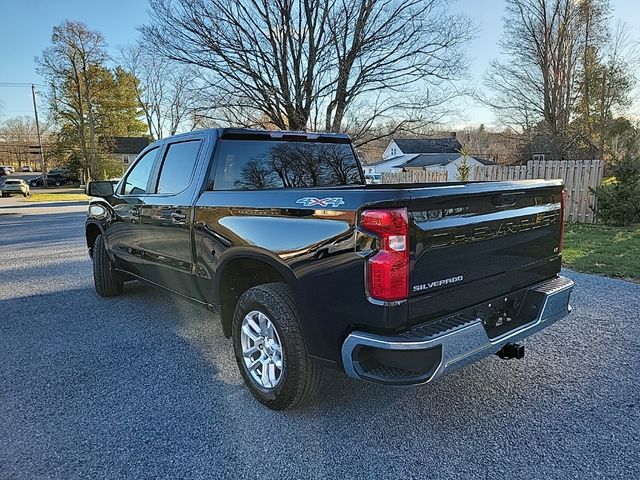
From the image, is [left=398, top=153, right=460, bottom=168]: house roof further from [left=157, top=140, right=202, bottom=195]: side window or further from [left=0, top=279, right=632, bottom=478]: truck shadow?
[left=0, top=279, right=632, bottom=478]: truck shadow

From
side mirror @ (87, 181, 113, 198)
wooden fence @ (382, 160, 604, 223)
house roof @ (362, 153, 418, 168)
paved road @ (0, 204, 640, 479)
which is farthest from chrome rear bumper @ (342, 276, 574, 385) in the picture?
house roof @ (362, 153, 418, 168)

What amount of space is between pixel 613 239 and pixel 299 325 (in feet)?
29.0

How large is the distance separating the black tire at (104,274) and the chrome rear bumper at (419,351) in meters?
4.20

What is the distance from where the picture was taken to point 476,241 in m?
2.58

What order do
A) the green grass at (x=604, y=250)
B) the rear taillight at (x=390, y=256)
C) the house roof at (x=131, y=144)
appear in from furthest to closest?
the house roof at (x=131, y=144)
the green grass at (x=604, y=250)
the rear taillight at (x=390, y=256)

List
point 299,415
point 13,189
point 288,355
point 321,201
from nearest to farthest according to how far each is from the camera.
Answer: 1. point 321,201
2. point 288,355
3. point 299,415
4. point 13,189

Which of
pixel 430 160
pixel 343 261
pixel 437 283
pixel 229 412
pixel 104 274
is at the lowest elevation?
pixel 229 412

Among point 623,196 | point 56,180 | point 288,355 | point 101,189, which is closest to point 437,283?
point 288,355

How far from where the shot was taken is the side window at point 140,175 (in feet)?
15.2

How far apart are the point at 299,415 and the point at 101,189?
3.72 m

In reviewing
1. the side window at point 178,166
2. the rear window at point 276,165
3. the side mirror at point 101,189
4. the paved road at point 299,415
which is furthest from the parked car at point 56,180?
the rear window at point 276,165

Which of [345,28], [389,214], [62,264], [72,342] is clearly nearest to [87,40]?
[345,28]

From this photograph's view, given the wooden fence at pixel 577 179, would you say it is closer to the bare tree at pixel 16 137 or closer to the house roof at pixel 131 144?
the house roof at pixel 131 144

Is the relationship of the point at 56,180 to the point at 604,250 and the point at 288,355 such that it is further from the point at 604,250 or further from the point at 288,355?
the point at 288,355
